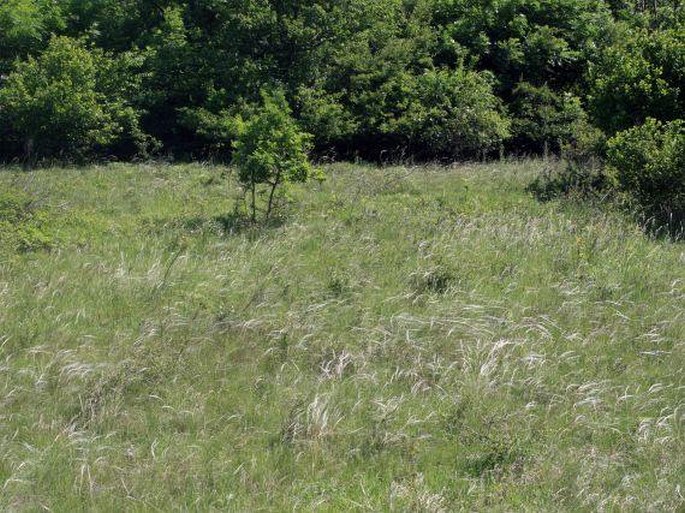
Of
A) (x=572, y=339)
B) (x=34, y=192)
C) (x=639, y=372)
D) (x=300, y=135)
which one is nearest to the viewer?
(x=639, y=372)

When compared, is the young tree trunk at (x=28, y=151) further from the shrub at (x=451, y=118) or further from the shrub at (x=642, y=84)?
the shrub at (x=642, y=84)

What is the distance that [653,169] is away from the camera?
38.0ft

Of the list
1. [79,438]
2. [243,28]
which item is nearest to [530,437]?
[79,438]

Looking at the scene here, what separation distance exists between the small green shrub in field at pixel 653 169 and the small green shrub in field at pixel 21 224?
7302 millimetres

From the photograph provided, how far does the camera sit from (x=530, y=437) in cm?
600

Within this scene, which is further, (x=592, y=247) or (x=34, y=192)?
(x=34, y=192)

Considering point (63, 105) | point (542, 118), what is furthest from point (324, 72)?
point (63, 105)

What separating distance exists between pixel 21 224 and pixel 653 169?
7.78 m

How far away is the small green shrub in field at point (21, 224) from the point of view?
9.91 metres

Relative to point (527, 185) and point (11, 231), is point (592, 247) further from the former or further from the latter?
point (11, 231)

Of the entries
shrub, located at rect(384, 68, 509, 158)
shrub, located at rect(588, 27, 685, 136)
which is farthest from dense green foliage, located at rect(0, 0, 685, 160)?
shrub, located at rect(588, 27, 685, 136)

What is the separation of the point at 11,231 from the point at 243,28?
8269mm

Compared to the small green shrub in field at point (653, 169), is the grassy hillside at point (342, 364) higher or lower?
lower

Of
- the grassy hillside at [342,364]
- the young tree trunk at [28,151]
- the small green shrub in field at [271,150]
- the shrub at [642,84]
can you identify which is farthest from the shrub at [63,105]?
the shrub at [642,84]
